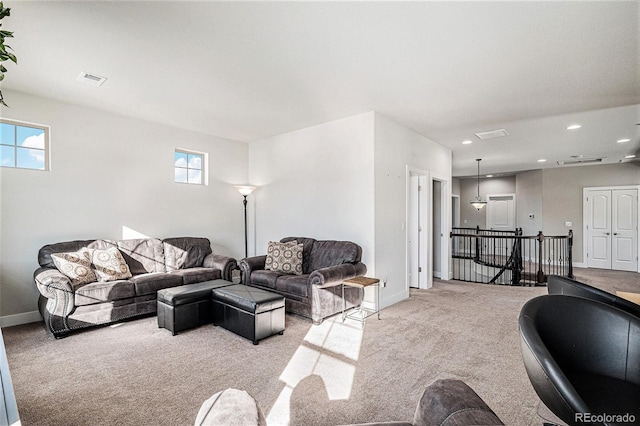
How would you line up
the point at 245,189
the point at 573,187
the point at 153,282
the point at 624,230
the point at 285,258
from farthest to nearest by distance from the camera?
the point at 573,187 → the point at 624,230 → the point at 245,189 → the point at 285,258 → the point at 153,282

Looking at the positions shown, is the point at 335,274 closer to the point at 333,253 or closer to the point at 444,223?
the point at 333,253

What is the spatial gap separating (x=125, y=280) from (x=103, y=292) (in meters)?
0.35

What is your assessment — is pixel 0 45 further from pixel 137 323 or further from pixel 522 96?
pixel 522 96

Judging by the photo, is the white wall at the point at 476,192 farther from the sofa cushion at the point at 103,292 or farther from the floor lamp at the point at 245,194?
the sofa cushion at the point at 103,292

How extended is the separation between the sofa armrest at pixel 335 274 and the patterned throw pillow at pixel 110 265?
2475 mm

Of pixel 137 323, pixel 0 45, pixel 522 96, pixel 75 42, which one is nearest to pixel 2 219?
pixel 137 323

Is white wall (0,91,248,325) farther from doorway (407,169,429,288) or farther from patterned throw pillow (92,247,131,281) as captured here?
doorway (407,169,429,288)

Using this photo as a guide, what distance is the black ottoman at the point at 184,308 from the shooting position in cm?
341

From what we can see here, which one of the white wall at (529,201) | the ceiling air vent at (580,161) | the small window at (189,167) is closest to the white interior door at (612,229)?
the ceiling air vent at (580,161)

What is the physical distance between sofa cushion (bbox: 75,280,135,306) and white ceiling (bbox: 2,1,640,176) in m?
2.34

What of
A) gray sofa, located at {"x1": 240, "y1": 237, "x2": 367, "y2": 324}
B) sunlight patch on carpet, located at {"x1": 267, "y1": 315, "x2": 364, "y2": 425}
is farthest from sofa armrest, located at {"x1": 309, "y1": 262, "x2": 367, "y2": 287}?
sunlight patch on carpet, located at {"x1": 267, "y1": 315, "x2": 364, "y2": 425}

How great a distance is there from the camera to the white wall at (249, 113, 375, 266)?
4.52 metres

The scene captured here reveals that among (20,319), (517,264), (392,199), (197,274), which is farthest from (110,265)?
→ (517,264)

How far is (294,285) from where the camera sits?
159 inches
